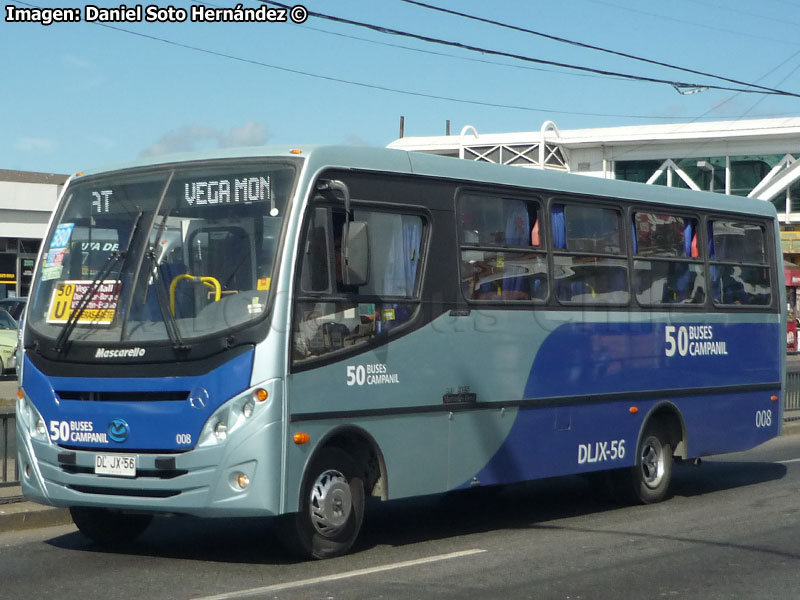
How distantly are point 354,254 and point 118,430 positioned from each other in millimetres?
2075

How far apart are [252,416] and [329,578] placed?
3.95 ft

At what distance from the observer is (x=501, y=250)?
34.1 ft

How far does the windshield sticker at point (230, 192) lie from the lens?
28.2ft

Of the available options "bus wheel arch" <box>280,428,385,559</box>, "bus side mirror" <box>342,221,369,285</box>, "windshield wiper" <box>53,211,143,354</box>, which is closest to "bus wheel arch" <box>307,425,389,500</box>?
"bus wheel arch" <box>280,428,385,559</box>

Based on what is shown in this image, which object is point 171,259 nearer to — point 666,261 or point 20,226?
point 666,261

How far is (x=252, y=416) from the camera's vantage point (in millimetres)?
8141

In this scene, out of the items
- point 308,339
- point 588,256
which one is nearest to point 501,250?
point 588,256

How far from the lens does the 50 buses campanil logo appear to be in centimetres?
840

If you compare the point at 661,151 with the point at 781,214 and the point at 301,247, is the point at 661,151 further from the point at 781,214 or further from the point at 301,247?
the point at 301,247

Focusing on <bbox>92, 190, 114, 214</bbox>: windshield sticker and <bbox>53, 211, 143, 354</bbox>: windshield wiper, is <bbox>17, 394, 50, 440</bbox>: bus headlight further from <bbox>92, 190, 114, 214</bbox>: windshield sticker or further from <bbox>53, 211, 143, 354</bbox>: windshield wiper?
<bbox>92, 190, 114, 214</bbox>: windshield sticker

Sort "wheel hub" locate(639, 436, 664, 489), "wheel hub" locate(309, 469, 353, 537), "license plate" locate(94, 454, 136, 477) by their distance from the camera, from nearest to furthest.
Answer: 1. "license plate" locate(94, 454, 136, 477)
2. "wheel hub" locate(309, 469, 353, 537)
3. "wheel hub" locate(639, 436, 664, 489)

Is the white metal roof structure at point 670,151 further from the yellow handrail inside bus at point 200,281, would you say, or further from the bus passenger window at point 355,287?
the yellow handrail inside bus at point 200,281

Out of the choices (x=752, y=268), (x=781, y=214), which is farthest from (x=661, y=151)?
(x=752, y=268)

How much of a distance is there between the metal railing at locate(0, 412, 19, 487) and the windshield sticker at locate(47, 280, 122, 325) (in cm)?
266
